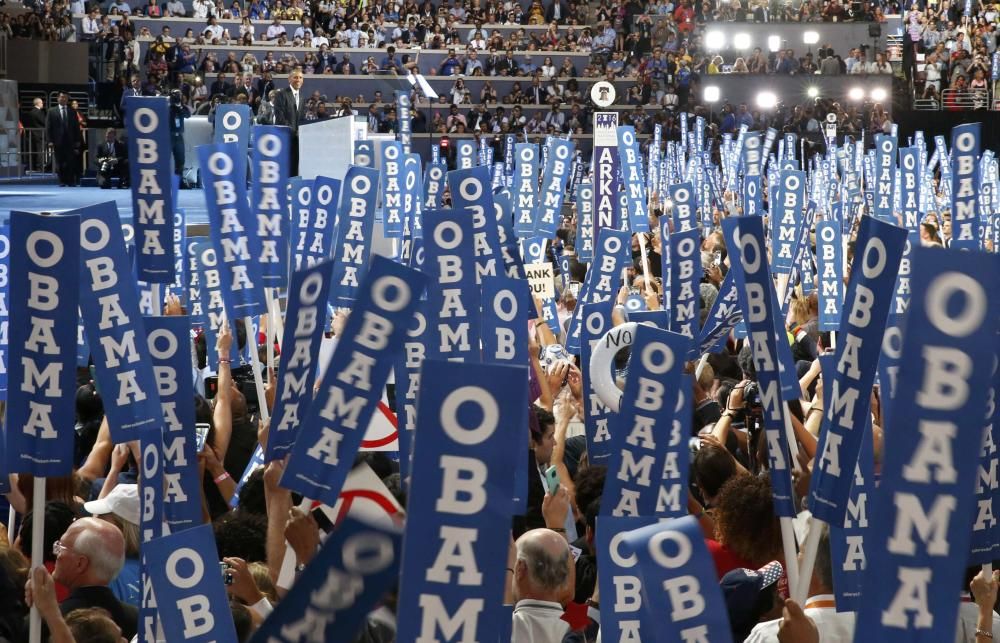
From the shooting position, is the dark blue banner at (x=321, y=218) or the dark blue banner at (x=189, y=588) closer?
the dark blue banner at (x=189, y=588)

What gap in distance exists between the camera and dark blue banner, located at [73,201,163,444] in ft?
12.7

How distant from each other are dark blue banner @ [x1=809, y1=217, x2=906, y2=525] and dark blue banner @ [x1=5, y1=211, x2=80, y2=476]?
1858 mm

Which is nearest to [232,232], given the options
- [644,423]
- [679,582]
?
[644,423]

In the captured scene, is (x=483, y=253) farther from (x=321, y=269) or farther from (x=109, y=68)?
(x=109, y=68)

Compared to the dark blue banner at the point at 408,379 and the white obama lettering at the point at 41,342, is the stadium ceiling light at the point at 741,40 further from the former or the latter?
the white obama lettering at the point at 41,342

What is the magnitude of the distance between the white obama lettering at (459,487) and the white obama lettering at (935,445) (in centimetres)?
59

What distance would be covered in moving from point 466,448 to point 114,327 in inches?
84.5

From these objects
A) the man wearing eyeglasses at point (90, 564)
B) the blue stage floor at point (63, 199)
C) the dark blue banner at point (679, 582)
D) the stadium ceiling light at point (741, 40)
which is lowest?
the man wearing eyeglasses at point (90, 564)

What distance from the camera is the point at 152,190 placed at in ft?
17.4

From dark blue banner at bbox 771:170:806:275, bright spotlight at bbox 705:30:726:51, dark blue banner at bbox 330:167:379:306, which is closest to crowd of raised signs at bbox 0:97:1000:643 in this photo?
dark blue banner at bbox 330:167:379:306

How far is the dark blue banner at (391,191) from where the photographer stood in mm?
9094

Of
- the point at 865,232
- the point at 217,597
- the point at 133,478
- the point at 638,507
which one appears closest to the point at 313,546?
the point at 217,597

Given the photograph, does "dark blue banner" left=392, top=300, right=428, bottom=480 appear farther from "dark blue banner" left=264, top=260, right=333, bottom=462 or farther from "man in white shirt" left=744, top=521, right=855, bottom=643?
"man in white shirt" left=744, top=521, right=855, bottom=643

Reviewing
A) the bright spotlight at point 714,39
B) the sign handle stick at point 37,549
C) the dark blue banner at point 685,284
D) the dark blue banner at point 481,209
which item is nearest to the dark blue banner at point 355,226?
the dark blue banner at point 481,209
